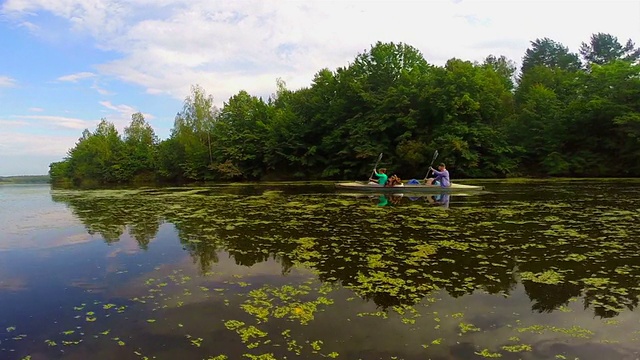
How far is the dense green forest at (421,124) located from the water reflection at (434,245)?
62.0ft

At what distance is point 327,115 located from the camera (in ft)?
131

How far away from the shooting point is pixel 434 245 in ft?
24.4

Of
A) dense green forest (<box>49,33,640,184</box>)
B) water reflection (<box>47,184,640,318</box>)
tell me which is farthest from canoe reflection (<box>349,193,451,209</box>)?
dense green forest (<box>49,33,640,184</box>)

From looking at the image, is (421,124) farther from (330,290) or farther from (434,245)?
(330,290)

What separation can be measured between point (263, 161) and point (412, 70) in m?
17.0

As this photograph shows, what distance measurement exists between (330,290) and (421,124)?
99.5ft

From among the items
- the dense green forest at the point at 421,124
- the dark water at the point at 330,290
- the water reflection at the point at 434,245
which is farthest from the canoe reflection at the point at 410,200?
the dense green forest at the point at 421,124

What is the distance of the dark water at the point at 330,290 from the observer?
3.64 metres

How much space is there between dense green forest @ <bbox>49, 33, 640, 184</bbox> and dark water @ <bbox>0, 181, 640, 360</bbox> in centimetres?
2185

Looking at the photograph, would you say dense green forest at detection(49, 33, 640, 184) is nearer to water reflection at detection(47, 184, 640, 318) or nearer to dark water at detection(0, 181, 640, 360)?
water reflection at detection(47, 184, 640, 318)

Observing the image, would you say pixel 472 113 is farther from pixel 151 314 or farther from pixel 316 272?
pixel 151 314

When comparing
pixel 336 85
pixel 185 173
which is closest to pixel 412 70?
pixel 336 85

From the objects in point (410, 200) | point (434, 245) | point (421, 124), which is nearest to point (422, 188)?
point (410, 200)

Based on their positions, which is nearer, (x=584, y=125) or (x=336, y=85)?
(x=584, y=125)
